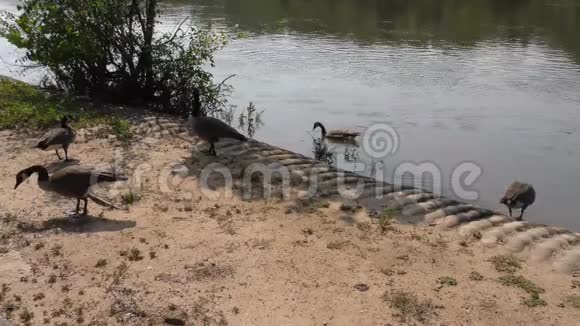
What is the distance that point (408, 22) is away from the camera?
29.9 metres

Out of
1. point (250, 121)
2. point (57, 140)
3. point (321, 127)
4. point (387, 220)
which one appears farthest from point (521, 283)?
point (250, 121)

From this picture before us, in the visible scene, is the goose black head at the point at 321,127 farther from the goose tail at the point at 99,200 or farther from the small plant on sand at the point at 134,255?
the small plant on sand at the point at 134,255

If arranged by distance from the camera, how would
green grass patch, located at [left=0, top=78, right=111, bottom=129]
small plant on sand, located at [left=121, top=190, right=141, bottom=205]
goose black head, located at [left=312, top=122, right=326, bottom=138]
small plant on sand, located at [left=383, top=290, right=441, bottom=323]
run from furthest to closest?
goose black head, located at [left=312, top=122, right=326, bottom=138]
green grass patch, located at [left=0, top=78, right=111, bottom=129]
small plant on sand, located at [left=121, top=190, right=141, bottom=205]
small plant on sand, located at [left=383, top=290, right=441, bottom=323]

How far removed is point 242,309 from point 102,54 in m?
10.0

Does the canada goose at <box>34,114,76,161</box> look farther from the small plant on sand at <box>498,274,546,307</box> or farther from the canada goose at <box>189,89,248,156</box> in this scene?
the small plant on sand at <box>498,274,546,307</box>

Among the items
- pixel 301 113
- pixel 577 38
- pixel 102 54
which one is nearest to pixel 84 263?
pixel 102 54

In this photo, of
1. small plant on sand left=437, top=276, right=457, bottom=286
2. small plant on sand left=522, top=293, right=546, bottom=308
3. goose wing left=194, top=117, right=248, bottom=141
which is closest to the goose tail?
goose wing left=194, top=117, right=248, bottom=141

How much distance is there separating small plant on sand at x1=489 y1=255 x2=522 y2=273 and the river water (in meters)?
3.06

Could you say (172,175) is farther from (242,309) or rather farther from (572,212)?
(572,212)

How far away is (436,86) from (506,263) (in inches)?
472

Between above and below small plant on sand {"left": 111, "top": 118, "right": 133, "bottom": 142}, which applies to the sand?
below

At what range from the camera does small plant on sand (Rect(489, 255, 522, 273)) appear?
250 inches

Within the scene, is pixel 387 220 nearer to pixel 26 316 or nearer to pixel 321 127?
pixel 26 316

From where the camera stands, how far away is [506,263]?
6.49m
